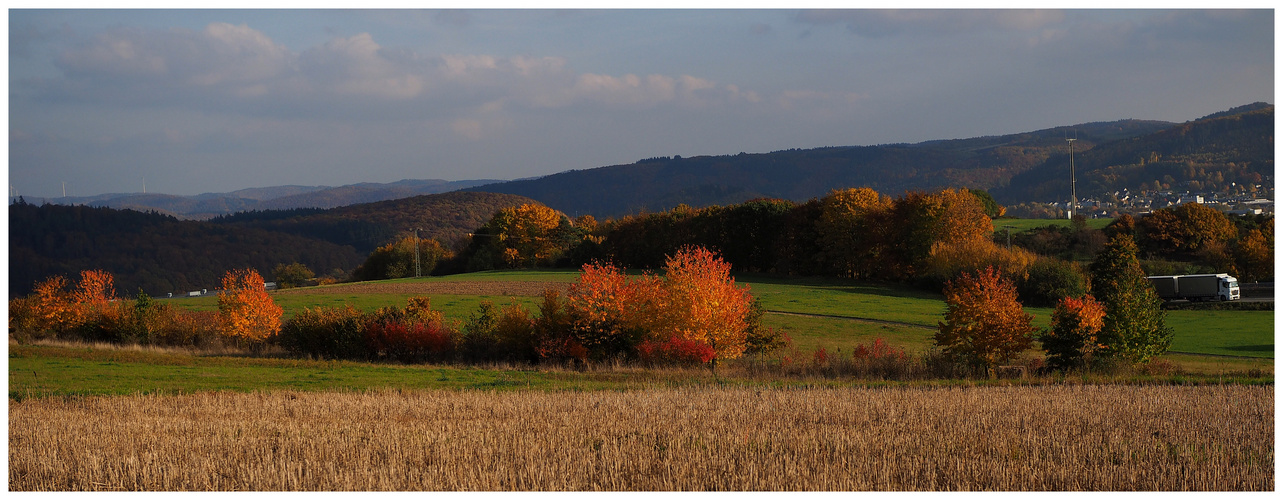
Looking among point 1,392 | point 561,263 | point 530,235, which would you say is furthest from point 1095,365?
point 530,235

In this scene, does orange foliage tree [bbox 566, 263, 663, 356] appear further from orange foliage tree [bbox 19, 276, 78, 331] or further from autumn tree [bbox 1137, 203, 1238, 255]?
autumn tree [bbox 1137, 203, 1238, 255]

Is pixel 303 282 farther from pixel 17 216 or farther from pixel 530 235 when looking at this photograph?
pixel 17 216

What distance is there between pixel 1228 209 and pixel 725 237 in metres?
54.6

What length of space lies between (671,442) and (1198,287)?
6731 cm

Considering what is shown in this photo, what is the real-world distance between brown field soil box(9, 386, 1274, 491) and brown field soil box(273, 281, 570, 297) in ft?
159

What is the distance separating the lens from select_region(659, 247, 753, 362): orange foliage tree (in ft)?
109

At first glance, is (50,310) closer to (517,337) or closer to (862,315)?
(517,337)

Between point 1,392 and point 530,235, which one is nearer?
point 1,392

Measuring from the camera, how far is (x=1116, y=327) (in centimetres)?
2789

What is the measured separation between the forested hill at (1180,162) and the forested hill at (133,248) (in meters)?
125

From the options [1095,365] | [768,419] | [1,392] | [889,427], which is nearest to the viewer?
[1,392]

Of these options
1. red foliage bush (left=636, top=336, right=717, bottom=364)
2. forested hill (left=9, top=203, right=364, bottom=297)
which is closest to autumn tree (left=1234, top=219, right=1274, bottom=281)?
red foliage bush (left=636, top=336, right=717, bottom=364)

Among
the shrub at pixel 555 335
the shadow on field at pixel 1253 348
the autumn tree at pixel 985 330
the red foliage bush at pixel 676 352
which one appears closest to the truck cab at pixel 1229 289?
the shadow on field at pixel 1253 348

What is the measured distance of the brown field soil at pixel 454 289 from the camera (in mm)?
68562
